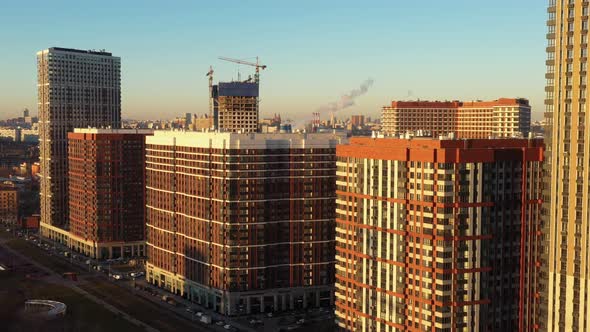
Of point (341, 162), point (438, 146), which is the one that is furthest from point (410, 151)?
point (341, 162)

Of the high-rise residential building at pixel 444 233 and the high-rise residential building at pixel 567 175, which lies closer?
the high-rise residential building at pixel 567 175

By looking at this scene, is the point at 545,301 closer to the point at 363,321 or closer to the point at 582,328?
the point at 582,328

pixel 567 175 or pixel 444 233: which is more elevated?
Result: pixel 567 175

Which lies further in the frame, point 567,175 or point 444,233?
point 444,233

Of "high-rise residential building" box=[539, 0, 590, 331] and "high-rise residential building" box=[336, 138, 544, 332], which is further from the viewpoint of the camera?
"high-rise residential building" box=[336, 138, 544, 332]
